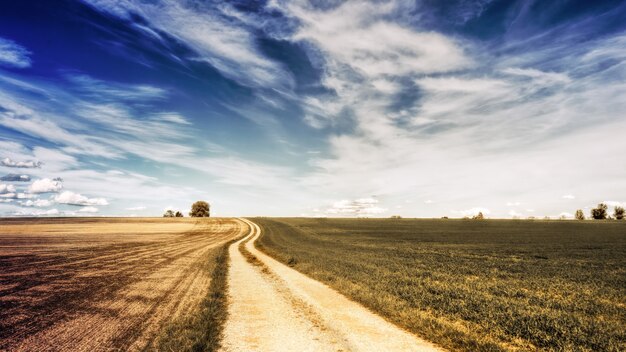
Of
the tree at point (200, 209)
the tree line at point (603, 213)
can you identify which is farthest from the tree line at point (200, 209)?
the tree line at point (603, 213)

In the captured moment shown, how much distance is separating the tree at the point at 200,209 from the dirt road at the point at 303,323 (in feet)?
449

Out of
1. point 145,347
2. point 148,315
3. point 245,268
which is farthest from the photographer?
point 245,268

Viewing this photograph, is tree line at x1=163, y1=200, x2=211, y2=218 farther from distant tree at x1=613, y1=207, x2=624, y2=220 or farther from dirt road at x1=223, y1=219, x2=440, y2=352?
distant tree at x1=613, y1=207, x2=624, y2=220

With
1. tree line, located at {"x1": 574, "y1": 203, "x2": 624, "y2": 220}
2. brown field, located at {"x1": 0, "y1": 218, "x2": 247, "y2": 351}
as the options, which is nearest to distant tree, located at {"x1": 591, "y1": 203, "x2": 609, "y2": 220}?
tree line, located at {"x1": 574, "y1": 203, "x2": 624, "y2": 220}

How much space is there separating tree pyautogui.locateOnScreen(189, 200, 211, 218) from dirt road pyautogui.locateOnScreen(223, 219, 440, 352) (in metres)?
137

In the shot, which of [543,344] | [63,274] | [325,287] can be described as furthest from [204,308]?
[63,274]

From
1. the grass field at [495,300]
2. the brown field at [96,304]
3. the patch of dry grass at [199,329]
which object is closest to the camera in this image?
the patch of dry grass at [199,329]

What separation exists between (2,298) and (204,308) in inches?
344

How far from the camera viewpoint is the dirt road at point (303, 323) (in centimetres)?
883

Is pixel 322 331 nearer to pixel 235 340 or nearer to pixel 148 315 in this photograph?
pixel 235 340

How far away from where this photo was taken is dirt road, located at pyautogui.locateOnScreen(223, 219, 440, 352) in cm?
883

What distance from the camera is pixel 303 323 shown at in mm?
10711

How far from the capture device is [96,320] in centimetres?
1024

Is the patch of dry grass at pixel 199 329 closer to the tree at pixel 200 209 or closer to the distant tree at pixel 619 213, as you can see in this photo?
the tree at pixel 200 209
